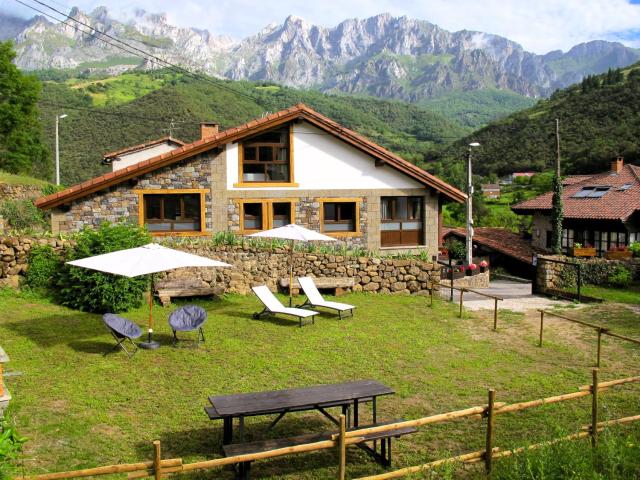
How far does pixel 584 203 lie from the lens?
33.5 metres

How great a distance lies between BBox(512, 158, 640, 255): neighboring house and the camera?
1190 inches

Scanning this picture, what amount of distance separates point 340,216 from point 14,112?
96.5 ft

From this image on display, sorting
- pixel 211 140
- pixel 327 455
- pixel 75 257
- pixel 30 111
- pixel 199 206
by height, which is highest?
pixel 30 111

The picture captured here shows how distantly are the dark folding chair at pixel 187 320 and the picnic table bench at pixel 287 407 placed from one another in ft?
13.8

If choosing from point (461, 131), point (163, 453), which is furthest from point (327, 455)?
point (461, 131)

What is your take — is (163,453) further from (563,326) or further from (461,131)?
(461,131)

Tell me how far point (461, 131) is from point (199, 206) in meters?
132

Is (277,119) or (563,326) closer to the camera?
(563,326)

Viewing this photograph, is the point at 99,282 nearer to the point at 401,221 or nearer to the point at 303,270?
the point at 303,270

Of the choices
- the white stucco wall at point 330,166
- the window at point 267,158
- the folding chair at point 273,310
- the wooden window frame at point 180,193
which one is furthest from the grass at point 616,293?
the wooden window frame at point 180,193

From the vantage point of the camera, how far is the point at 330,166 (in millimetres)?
20000

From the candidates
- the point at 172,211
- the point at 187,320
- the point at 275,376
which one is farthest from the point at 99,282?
the point at 172,211

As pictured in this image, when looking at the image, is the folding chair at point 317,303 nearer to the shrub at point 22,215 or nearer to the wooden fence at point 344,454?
the wooden fence at point 344,454

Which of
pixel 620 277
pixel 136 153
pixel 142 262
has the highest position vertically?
pixel 136 153
